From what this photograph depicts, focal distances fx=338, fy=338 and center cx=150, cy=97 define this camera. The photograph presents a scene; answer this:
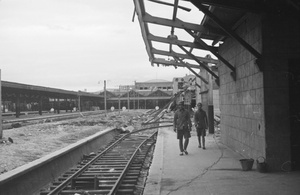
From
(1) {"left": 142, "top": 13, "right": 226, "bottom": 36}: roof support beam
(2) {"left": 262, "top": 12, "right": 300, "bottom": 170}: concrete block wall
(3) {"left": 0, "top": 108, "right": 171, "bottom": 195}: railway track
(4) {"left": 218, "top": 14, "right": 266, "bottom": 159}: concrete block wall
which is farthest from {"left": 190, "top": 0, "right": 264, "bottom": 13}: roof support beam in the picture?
(3) {"left": 0, "top": 108, "right": 171, "bottom": 195}: railway track

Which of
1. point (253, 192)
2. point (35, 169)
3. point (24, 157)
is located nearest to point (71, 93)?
point (24, 157)

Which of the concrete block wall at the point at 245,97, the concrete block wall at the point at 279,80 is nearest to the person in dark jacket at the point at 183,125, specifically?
the concrete block wall at the point at 245,97

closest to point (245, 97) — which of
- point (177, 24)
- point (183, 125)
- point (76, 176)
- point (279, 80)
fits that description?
point (279, 80)

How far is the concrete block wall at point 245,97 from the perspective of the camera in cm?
788

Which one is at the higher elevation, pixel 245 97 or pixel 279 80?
pixel 279 80

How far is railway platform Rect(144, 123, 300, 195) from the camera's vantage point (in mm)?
6301

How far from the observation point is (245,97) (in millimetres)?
9125

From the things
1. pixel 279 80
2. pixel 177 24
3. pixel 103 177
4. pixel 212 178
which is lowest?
pixel 103 177

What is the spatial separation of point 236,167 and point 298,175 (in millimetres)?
1642

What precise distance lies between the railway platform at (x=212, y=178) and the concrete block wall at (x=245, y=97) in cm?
63

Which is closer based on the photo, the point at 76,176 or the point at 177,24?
the point at 76,176

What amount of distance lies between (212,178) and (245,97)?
2.76 meters

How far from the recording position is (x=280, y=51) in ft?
24.6

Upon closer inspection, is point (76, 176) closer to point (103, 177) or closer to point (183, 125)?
point (103, 177)
